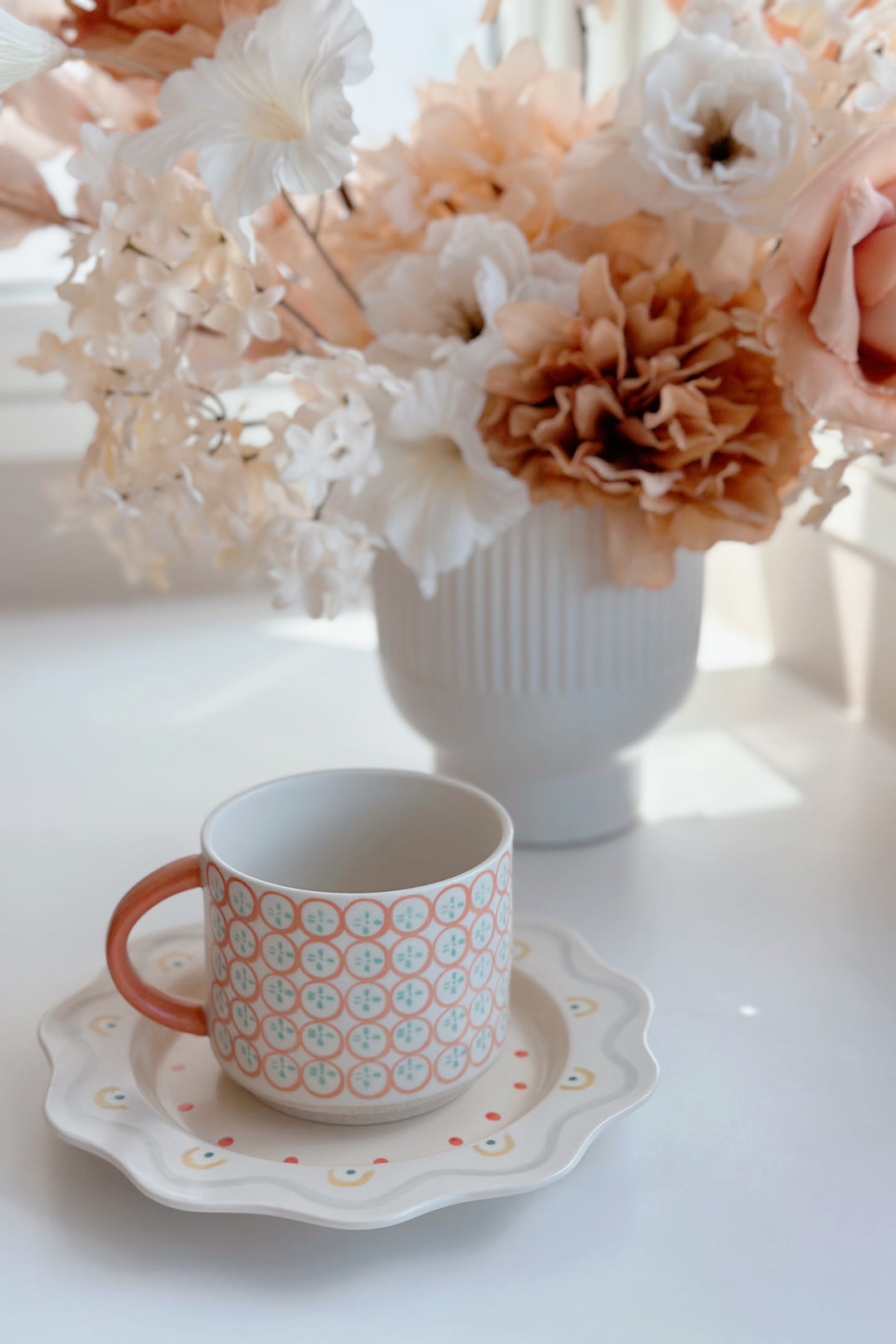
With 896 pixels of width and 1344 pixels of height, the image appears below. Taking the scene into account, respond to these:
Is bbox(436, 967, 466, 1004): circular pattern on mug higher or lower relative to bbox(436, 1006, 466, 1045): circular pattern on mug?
higher

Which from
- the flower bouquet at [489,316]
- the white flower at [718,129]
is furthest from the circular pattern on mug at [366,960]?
the white flower at [718,129]

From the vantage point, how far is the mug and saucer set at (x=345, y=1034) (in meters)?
0.41

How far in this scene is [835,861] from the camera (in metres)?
0.67

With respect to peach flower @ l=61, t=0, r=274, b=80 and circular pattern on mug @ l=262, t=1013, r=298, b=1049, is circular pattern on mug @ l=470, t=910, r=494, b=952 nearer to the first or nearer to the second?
circular pattern on mug @ l=262, t=1013, r=298, b=1049

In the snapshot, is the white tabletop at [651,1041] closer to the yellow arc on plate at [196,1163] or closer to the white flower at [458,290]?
the yellow arc on plate at [196,1163]

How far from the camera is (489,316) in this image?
0.57 meters

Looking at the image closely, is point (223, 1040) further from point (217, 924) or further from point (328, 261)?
point (328, 261)

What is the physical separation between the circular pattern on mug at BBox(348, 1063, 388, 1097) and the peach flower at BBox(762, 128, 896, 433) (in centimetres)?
28

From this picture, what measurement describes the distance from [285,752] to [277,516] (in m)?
0.28

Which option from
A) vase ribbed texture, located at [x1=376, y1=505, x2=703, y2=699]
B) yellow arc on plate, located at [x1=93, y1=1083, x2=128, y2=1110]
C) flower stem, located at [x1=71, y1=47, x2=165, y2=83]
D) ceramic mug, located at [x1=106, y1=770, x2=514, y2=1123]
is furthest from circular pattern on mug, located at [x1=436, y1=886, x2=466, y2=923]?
flower stem, located at [x1=71, y1=47, x2=165, y2=83]

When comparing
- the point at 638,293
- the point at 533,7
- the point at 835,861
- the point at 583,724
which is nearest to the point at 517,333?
the point at 638,293

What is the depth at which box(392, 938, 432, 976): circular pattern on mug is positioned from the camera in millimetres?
415

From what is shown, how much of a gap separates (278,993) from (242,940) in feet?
0.07

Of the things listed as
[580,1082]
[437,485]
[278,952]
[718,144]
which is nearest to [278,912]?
[278,952]
